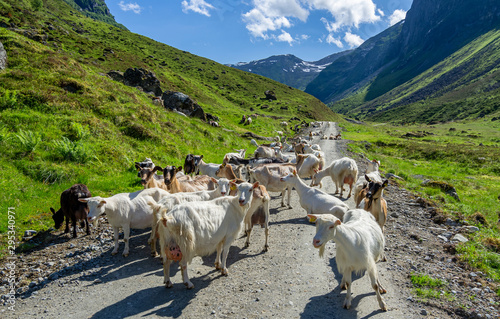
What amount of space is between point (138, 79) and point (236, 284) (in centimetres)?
4680

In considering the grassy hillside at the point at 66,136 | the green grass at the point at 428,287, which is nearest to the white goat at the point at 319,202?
the green grass at the point at 428,287

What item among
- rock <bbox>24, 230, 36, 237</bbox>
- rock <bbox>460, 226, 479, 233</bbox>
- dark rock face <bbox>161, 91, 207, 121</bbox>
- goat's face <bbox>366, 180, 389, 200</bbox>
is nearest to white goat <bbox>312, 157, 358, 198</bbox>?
rock <bbox>460, 226, 479, 233</bbox>

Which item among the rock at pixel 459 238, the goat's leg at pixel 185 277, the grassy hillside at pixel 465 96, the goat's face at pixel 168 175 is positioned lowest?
the rock at pixel 459 238

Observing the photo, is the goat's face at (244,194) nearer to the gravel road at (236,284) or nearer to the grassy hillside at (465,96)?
the gravel road at (236,284)

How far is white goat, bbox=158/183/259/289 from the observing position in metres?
7.05

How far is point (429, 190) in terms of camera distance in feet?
62.4

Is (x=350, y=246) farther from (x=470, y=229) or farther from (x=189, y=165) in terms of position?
(x=189, y=165)

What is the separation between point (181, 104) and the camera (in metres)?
39.0

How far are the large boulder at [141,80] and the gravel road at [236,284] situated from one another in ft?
135

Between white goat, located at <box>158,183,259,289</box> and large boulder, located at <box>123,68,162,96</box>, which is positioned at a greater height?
large boulder, located at <box>123,68,162,96</box>

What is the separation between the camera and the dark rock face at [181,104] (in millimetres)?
38594

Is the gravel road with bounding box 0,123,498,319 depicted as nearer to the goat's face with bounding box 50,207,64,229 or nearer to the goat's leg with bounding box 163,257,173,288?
the goat's leg with bounding box 163,257,173,288

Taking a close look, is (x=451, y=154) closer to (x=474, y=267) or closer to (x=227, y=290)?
(x=474, y=267)

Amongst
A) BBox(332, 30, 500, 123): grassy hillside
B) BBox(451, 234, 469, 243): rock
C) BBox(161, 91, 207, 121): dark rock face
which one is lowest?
BBox(451, 234, 469, 243): rock
